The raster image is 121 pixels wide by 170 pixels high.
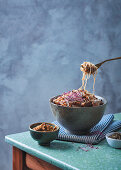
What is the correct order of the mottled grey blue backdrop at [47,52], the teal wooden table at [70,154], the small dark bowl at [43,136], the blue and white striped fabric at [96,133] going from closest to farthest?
the teal wooden table at [70,154] → the small dark bowl at [43,136] → the blue and white striped fabric at [96,133] → the mottled grey blue backdrop at [47,52]

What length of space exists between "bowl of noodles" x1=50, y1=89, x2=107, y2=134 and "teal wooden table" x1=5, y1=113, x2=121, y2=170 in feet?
0.36

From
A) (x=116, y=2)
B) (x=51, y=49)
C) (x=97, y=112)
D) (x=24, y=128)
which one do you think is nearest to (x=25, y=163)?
(x=97, y=112)

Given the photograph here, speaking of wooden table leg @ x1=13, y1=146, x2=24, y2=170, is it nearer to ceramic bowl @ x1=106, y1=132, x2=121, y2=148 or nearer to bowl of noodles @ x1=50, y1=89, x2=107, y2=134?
bowl of noodles @ x1=50, y1=89, x2=107, y2=134

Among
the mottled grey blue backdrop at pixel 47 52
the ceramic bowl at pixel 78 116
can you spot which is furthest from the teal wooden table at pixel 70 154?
the mottled grey blue backdrop at pixel 47 52

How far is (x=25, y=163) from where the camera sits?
1390 millimetres

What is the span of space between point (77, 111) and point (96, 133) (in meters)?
0.20

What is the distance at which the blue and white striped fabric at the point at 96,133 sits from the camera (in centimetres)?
138

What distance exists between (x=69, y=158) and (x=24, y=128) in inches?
77.3

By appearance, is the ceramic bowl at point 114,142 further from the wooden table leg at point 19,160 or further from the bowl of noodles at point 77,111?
the wooden table leg at point 19,160

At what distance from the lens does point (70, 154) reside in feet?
4.00

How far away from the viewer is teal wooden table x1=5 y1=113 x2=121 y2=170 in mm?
→ 1112

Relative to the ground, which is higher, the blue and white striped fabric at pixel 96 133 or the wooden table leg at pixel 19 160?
the blue and white striped fabric at pixel 96 133

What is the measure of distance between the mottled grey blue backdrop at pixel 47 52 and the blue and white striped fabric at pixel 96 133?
148 centimetres

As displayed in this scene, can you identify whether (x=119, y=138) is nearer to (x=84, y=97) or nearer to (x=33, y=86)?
(x=84, y=97)
